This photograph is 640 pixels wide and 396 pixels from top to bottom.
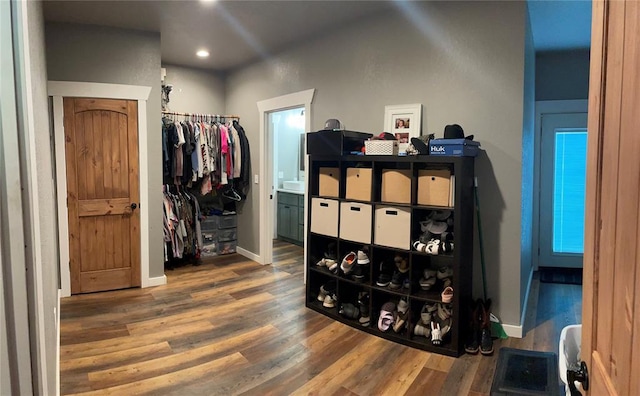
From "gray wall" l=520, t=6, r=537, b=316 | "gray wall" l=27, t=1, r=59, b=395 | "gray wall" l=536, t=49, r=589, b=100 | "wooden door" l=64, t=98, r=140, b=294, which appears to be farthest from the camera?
"gray wall" l=536, t=49, r=589, b=100

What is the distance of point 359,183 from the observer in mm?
3385

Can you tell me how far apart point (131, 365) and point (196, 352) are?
1.39ft

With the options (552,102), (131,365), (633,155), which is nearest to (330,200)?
(131,365)

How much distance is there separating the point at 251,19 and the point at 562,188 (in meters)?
4.12

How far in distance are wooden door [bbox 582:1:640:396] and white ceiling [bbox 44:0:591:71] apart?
9.37 ft

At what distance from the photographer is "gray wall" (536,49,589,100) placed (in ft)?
16.1

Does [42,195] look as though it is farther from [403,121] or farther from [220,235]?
[220,235]

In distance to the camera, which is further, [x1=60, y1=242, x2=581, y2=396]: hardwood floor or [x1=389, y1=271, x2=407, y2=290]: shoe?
[x1=389, y1=271, x2=407, y2=290]: shoe

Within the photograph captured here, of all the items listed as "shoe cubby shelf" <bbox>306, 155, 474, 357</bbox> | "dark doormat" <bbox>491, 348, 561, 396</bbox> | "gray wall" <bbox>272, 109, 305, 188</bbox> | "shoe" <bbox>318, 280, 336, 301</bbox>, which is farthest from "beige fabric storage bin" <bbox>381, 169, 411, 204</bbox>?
"gray wall" <bbox>272, 109, 305, 188</bbox>

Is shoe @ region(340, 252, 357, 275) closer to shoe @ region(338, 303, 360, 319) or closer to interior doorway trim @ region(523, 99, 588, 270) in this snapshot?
shoe @ region(338, 303, 360, 319)

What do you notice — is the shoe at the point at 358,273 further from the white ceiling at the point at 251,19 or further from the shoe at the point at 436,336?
the white ceiling at the point at 251,19

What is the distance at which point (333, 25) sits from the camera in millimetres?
3961

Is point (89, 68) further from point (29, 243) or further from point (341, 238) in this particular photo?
point (29, 243)

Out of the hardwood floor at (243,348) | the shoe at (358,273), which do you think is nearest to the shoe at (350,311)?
the hardwood floor at (243,348)
